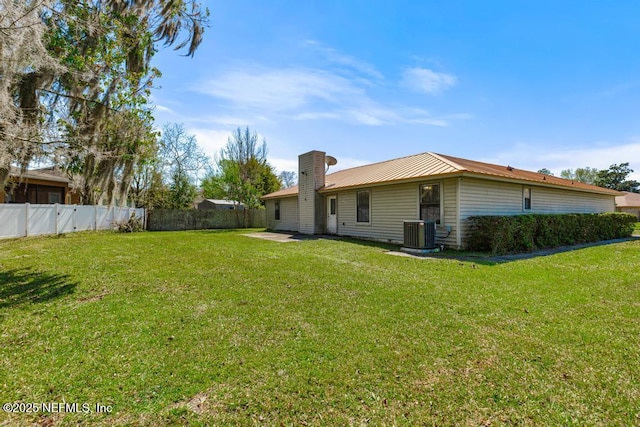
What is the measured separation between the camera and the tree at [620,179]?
4181cm

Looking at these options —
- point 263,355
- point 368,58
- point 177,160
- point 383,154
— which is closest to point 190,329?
point 263,355

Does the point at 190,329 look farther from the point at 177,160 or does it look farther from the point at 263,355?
the point at 177,160

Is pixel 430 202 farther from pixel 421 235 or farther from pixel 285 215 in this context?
pixel 285 215

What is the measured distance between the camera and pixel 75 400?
6.84 feet

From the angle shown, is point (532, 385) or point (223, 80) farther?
point (223, 80)

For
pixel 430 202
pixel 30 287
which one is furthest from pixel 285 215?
pixel 30 287

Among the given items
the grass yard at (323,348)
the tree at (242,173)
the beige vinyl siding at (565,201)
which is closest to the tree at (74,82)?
the grass yard at (323,348)

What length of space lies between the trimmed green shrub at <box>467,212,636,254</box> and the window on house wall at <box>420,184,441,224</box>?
1.05 meters

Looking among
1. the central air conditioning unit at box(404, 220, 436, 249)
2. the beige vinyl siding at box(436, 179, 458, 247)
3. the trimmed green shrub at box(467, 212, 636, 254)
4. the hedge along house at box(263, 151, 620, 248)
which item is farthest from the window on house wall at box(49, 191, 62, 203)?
Answer: the trimmed green shrub at box(467, 212, 636, 254)

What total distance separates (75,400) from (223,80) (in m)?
9.58

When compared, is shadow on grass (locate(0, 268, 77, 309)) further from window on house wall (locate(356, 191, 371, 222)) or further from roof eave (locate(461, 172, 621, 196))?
window on house wall (locate(356, 191, 371, 222))

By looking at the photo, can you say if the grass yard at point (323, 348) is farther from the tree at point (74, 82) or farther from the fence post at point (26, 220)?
the fence post at point (26, 220)

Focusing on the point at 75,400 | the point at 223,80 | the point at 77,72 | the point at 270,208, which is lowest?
the point at 75,400

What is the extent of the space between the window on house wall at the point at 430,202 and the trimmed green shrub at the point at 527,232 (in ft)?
3.44
